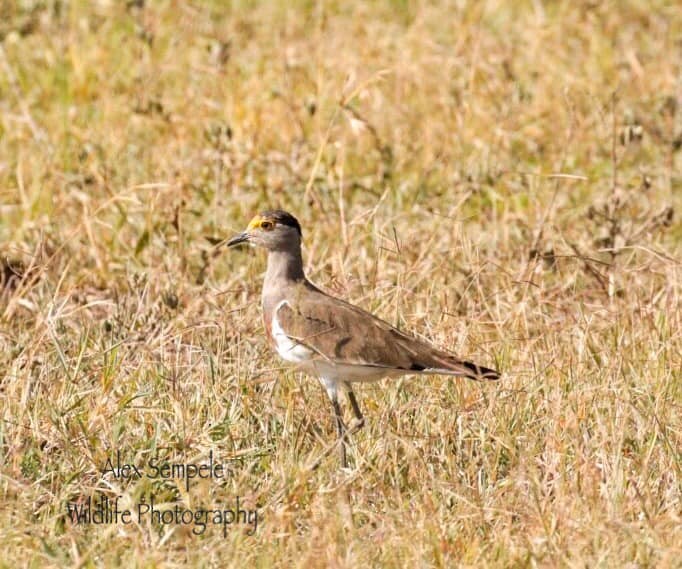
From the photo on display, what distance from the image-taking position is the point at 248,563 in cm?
483

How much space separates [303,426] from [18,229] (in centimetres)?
283

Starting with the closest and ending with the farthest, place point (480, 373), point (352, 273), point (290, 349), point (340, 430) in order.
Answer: point (480, 373)
point (340, 430)
point (290, 349)
point (352, 273)

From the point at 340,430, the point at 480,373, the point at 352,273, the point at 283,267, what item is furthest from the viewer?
the point at 352,273

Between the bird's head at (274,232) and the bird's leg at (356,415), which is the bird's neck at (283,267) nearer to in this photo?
the bird's head at (274,232)

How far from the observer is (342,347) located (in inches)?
231

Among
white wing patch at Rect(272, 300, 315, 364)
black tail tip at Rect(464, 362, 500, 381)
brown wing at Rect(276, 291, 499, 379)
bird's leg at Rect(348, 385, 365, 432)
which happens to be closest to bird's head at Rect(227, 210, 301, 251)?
brown wing at Rect(276, 291, 499, 379)

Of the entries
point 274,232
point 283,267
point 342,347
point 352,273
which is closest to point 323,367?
point 342,347

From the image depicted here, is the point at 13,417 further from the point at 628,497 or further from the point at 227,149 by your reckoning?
the point at 227,149

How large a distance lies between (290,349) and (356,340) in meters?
0.26

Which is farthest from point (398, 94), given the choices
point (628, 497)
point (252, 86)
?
point (628, 497)

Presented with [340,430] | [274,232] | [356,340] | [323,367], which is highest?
[274,232]

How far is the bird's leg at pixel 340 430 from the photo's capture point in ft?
18.0

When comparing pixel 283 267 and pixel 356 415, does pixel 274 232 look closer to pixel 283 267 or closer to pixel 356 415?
pixel 283 267

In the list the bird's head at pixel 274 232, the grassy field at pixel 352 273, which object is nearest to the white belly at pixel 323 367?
the grassy field at pixel 352 273
